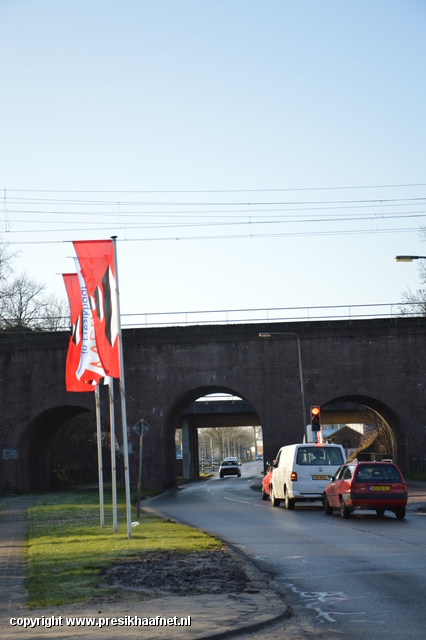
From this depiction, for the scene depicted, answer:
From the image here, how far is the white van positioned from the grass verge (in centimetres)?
516

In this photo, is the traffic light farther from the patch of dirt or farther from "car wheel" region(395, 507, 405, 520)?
the patch of dirt

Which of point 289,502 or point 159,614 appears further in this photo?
point 289,502

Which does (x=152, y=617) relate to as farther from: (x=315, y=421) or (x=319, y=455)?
(x=315, y=421)

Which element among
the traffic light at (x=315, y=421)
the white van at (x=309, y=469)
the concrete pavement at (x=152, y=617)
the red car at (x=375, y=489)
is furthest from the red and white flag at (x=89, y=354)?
the traffic light at (x=315, y=421)

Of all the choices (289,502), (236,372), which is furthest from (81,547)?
(236,372)

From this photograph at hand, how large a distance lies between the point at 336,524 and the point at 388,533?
9.04 ft

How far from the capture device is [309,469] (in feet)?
84.4

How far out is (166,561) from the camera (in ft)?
40.4

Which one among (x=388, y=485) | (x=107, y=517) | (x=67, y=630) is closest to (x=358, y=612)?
(x=67, y=630)

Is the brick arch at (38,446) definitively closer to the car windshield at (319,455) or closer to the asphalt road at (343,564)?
the car windshield at (319,455)

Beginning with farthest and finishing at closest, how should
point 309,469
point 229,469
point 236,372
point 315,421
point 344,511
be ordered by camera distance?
point 229,469 → point 236,372 → point 315,421 → point 309,469 → point 344,511

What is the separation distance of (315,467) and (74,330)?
29.5ft

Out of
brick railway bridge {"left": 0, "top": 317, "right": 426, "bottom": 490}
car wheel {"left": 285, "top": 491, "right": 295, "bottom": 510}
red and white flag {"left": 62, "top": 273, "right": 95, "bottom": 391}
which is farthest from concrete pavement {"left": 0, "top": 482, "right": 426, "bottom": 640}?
brick railway bridge {"left": 0, "top": 317, "right": 426, "bottom": 490}

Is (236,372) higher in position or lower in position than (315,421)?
higher
